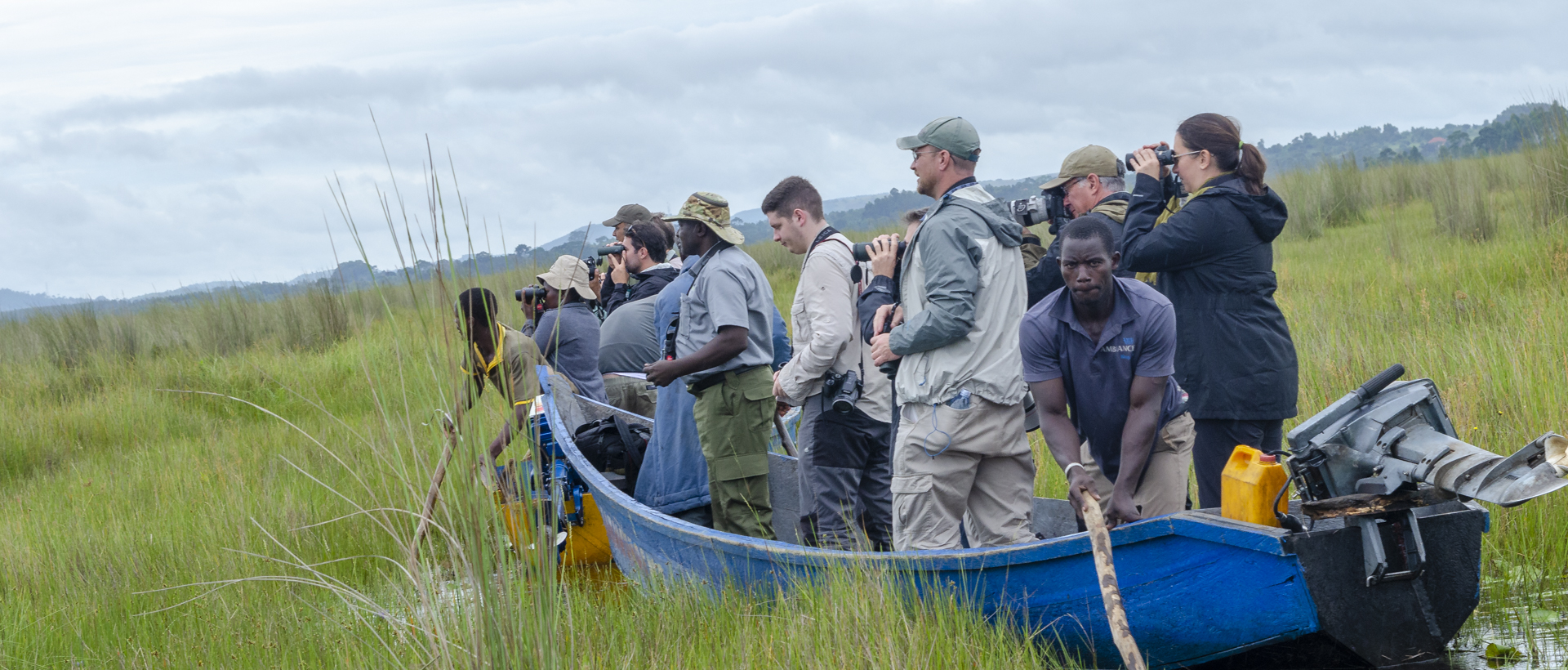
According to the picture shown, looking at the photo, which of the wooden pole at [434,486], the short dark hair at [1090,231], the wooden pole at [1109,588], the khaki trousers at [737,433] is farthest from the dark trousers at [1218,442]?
the wooden pole at [434,486]

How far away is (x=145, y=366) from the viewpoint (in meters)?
12.7

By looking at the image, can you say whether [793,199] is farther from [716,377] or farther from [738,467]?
[738,467]

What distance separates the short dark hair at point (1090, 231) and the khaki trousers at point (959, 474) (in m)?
0.64

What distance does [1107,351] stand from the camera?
3.55 metres

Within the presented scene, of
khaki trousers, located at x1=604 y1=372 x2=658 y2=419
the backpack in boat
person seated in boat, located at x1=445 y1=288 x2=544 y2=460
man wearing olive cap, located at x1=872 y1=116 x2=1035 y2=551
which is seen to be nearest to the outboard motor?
man wearing olive cap, located at x1=872 y1=116 x2=1035 y2=551

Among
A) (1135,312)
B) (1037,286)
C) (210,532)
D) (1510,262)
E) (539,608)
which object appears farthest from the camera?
(1510,262)

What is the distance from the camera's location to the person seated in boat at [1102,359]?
349 cm

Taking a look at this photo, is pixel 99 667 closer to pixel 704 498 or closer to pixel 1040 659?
pixel 704 498

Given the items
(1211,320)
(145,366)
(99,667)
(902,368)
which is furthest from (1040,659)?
(145,366)

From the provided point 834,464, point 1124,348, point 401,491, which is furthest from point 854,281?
point 401,491

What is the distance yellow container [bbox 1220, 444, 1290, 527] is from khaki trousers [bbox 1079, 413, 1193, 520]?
0.57 meters

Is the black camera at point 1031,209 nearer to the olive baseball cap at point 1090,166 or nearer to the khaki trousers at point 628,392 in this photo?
the olive baseball cap at point 1090,166

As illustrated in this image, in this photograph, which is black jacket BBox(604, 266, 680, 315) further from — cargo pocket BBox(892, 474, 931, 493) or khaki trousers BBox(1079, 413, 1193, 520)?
khaki trousers BBox(1079, 413, 1193, 520)

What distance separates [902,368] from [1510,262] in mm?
7414
